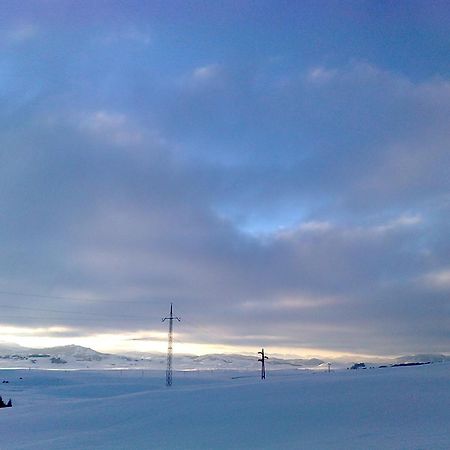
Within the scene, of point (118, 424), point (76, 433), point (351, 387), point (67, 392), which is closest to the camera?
point (76, 433)

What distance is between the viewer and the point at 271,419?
2147 centimetres

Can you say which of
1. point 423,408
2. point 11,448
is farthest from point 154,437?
point 423,408

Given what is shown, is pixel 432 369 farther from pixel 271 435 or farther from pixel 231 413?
pixel 271 435

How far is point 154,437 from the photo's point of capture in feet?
66.1

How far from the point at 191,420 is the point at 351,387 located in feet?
25.7

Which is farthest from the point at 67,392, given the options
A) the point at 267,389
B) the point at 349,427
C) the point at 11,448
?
the point at 349,427

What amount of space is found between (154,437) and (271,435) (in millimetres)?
4343

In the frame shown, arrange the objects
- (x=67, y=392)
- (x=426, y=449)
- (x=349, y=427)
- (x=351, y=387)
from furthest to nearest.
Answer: (x=67, y=392), (x=351, y=387), (x=349, y=427), (x=426, y=449)

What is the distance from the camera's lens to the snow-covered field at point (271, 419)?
55.2ft

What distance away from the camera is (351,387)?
86.1ft

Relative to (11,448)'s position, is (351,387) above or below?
above

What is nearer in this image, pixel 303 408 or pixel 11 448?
pixel 11 448

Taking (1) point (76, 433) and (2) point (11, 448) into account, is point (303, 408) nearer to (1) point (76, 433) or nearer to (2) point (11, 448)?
(1) point (76, 433)

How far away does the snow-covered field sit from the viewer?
16828 millimetres
